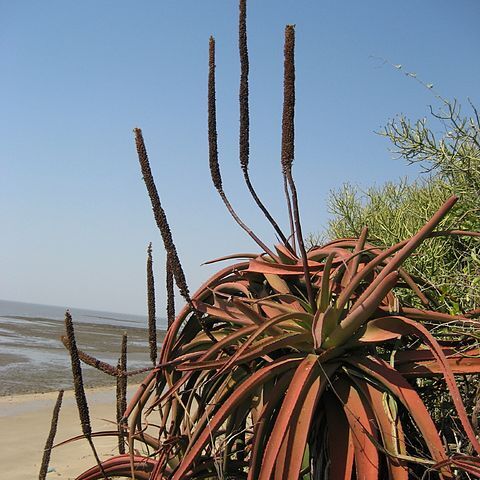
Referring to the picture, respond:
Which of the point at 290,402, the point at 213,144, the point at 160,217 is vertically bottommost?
the point at 290,402

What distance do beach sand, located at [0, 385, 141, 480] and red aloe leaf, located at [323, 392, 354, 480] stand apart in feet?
17.5

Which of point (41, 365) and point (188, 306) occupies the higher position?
point (188, 306)

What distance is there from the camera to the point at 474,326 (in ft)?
6.09

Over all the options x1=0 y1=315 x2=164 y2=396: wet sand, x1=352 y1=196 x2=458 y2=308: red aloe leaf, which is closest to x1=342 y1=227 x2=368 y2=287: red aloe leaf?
x1=352 y1=196 x2=458 y2=308: red aloe leaf

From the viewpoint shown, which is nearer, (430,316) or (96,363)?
(430,316)

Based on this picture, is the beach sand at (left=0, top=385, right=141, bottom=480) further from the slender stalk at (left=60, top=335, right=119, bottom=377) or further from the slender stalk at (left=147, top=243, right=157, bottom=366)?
the slender stalk at (left=60, top=335, right=119, bottom=377)

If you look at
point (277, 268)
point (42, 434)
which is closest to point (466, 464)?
point (277, 268)

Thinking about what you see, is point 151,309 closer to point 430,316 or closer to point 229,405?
point 229,405

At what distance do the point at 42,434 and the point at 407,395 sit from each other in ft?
42.0

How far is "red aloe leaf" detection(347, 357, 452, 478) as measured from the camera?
1516 millimetres

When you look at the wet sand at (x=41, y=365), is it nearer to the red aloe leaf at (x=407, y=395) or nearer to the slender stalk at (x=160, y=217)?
the slender stalk at (x=160, y=217)

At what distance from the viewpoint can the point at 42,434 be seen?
13.1 meters

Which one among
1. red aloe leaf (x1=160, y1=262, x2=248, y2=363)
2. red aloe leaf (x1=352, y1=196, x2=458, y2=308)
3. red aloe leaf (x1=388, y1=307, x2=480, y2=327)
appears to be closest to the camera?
red aloe leaf (x1=352, y1=196, x2=458, y2=308)

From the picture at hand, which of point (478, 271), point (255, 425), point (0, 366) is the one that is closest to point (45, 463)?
point (255, 425)
